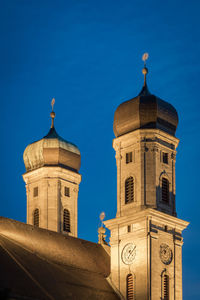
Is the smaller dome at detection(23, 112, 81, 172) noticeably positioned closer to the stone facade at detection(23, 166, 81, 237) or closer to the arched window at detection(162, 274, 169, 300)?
the stone facade at detection(23, 166, 81, 237)

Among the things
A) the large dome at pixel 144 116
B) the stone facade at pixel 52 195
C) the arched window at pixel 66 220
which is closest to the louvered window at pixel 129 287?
the large dome at pixel 144 116

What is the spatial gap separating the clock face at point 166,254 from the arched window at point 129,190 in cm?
388

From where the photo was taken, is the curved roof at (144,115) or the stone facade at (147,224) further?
the curved roof at (144,115)

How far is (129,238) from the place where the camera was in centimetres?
5438

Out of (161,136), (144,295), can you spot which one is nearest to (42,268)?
(144,295)

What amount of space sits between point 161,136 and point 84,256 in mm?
9757

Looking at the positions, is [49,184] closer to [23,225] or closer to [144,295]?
[23,225]

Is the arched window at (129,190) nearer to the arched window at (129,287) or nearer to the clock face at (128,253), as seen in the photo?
the clock face at (128,253)

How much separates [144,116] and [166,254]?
955cm

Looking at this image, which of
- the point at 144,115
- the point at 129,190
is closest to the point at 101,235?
the point at 129,190

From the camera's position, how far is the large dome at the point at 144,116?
5681 centimetres

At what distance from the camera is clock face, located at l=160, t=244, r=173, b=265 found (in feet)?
176

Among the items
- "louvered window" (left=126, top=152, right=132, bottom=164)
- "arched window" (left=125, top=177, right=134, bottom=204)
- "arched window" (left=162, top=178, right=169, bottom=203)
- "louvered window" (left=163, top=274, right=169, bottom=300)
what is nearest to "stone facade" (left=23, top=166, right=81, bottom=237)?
"arched window" (left=125, top=177, right=134, bottom=204)

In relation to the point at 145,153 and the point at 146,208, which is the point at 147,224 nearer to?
the point at 146,208
